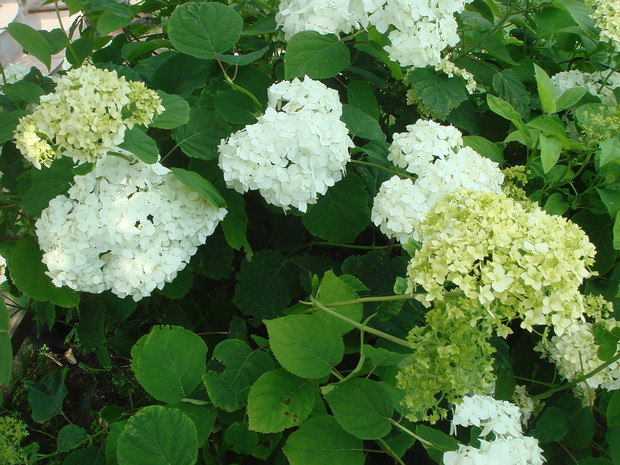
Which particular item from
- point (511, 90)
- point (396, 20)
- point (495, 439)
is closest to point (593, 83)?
point (511, 90)

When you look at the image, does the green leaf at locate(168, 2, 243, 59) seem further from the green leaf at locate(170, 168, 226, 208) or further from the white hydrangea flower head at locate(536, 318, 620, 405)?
the white hydrangea flower head at locate(536, 318, 620, 405)

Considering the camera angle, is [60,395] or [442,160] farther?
[60,395]

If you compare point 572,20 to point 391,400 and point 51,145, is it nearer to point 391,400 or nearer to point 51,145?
point 391,400

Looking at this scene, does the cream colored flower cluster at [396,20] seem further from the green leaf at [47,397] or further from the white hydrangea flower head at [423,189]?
the green leaf at [47,397]

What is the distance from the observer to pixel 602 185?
139 cm

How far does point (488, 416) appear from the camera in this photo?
3.21 ft

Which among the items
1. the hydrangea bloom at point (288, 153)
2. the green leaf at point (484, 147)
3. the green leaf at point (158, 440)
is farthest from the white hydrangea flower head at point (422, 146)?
the green leaf at point (158, 440)

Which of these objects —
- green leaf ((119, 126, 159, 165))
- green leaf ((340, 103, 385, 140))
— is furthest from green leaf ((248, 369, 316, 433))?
green leaf ((340, 103, 385, 140))

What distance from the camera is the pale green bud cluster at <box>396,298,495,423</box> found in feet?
2.67

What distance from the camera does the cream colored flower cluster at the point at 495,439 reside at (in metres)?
0.86

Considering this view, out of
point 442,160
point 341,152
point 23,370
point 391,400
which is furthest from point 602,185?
point 23,370

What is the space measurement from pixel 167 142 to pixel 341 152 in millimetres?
527

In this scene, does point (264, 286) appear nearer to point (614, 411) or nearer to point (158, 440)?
point (158, 440)

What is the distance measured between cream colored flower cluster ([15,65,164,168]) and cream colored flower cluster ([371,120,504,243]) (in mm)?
620
